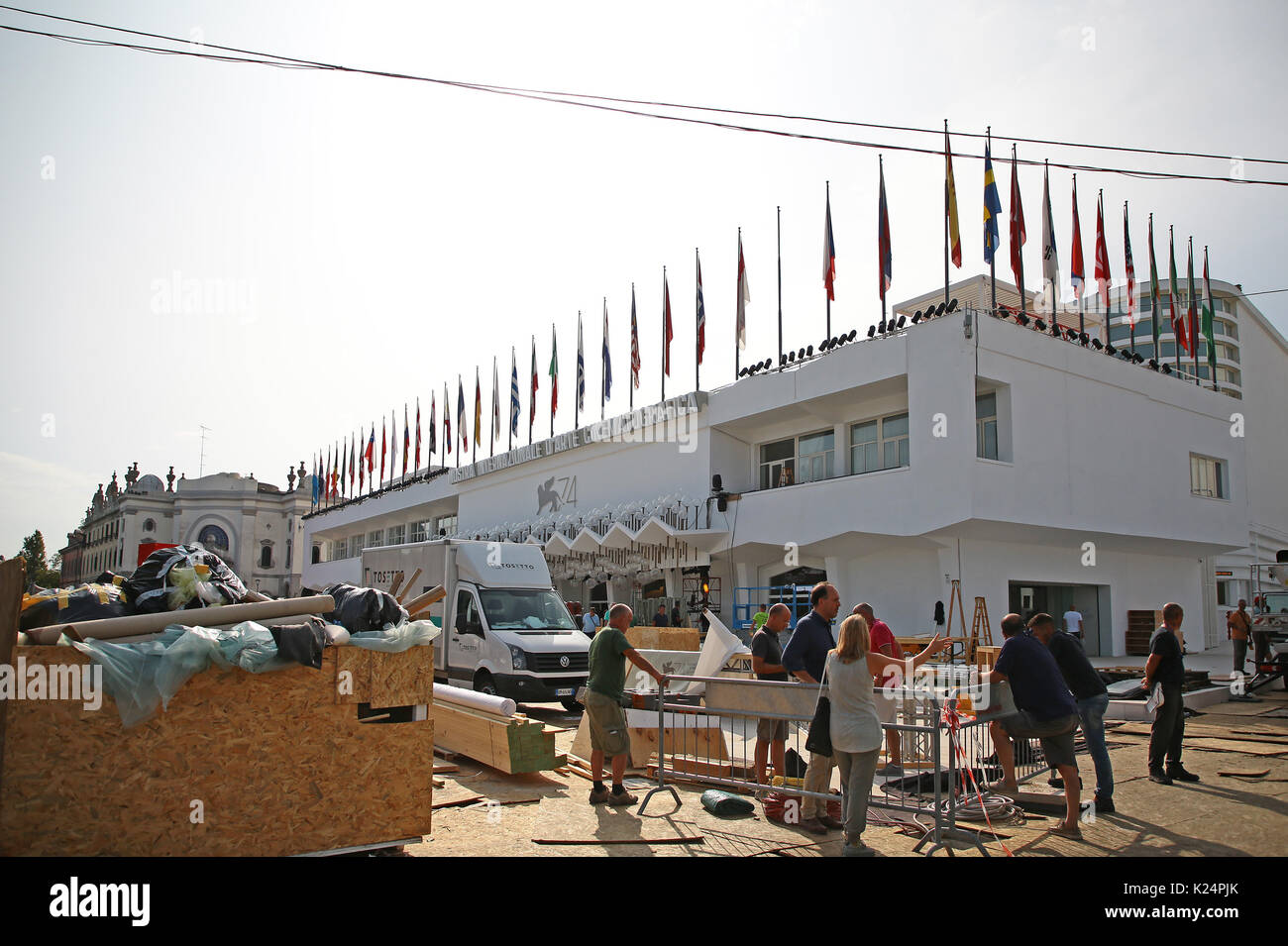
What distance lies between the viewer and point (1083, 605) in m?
26.1

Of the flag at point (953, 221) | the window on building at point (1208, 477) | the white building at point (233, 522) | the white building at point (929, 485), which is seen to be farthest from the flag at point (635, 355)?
the white building at point (233, 522)

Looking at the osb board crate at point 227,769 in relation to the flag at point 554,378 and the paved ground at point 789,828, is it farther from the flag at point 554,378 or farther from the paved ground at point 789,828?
the flag at point 554,378

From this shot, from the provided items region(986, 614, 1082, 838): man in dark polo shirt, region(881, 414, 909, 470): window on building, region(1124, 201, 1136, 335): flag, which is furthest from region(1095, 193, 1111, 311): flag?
region(986, 614, 1082, 838): man in dark polo shirt

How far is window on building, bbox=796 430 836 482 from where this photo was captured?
26312 mm

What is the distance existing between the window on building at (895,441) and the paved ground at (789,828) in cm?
1442

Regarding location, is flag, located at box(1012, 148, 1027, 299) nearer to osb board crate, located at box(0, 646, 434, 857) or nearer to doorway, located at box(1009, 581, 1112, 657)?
doorway, located at box(1009, 581, 1112, 657)

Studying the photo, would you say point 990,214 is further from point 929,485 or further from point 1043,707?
point 1043,707

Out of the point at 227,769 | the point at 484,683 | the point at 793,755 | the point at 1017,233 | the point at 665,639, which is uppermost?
the point at 1017,233

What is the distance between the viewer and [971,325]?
827 inches

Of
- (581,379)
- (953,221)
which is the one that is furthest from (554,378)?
(953,221)

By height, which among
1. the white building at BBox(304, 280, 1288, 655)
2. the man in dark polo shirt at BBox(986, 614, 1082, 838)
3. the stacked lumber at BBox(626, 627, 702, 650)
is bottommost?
the stacked lumber at BBox(626, 627, 702, 650)

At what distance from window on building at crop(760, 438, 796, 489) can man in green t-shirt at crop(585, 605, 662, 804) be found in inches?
775

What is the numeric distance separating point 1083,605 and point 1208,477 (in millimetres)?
8298
